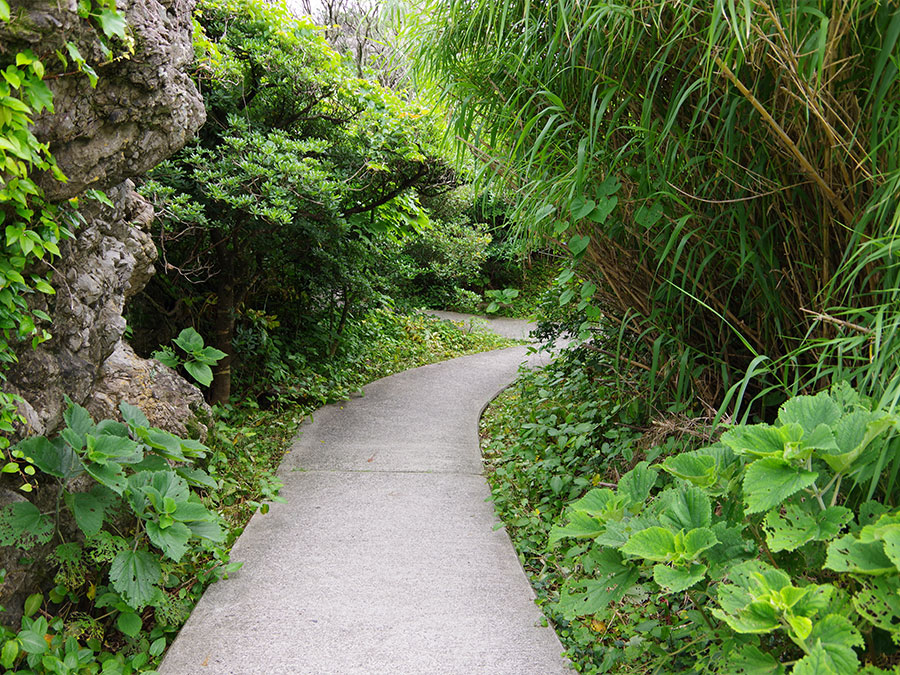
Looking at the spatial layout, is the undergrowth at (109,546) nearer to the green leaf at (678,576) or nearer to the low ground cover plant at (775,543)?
the low ground cover plant at (775,543)

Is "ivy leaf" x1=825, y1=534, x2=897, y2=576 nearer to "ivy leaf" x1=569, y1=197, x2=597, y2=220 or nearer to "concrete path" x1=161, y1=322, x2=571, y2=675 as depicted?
"concrete path" x1=161, y1=322, x2=571, y2=675

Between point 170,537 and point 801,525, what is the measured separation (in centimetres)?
209

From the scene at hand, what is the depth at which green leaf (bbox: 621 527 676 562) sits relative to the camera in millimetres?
1513

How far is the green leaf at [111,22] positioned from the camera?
1892mm

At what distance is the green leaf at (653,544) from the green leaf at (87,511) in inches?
72.3

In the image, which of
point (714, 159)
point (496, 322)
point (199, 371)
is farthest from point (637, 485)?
point (496, 322)

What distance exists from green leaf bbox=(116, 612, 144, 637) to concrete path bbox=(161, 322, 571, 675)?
Result: 0.15 m

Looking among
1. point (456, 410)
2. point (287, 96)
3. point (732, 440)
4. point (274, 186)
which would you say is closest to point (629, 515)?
point (732, 440)

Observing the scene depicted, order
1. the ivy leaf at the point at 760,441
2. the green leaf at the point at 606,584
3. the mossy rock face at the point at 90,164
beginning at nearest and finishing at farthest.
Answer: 1. the ivy leaf at the point at 760,441
2. the green leaf at the point at 606,584
3. the mossy rock face at the point at 90,164

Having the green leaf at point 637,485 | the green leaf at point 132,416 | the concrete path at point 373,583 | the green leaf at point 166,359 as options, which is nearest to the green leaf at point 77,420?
the green leaf at point 132,416

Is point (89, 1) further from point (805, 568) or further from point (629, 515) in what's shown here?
point (805, 568)

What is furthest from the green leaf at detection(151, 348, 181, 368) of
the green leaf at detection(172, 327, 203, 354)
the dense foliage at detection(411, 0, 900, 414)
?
the dense foliage at detection(411, 0, 900, 414)

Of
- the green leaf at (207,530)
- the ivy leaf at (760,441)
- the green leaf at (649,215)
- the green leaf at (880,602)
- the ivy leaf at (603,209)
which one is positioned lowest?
the green leaf at (207,530)

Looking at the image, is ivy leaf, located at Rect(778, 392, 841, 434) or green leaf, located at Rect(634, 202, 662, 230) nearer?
ivy leaf, located at Rect(778, 392, 841, 434)
